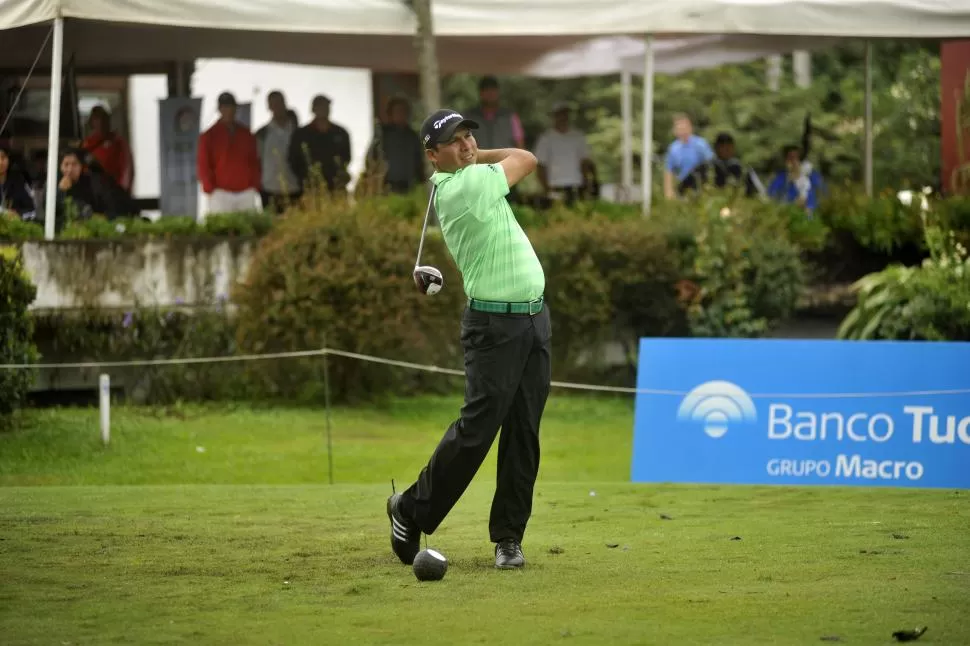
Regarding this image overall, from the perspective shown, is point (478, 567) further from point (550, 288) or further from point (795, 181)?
point (795, 181)

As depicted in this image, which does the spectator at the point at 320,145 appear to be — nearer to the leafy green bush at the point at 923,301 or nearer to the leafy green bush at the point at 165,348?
the leafy green bush at the point at 165,348

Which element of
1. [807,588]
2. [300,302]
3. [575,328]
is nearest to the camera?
[807,588]

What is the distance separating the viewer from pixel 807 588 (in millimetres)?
7066

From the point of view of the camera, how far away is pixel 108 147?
19.0 m

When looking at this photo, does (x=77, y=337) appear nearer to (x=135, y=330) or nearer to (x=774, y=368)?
(x=135, y=330)

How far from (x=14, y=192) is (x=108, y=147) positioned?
2.23 metres

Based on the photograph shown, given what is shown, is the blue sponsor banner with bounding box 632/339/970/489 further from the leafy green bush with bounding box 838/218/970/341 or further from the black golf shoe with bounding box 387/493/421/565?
the black golf shoe with bounding box 387/493/421/565

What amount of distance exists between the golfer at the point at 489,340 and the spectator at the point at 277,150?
1094cm

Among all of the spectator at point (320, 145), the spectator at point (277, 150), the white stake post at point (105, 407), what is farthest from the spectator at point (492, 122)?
the white stake post at point (105, 407)

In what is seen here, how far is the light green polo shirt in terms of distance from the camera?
758 centimetres

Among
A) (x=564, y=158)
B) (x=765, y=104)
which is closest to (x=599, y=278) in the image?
(x=564, y=158)

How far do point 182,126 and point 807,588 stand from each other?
13.2 metres

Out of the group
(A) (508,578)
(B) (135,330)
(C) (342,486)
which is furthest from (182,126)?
(A) (508,578)

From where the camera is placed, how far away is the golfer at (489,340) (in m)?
7.61
